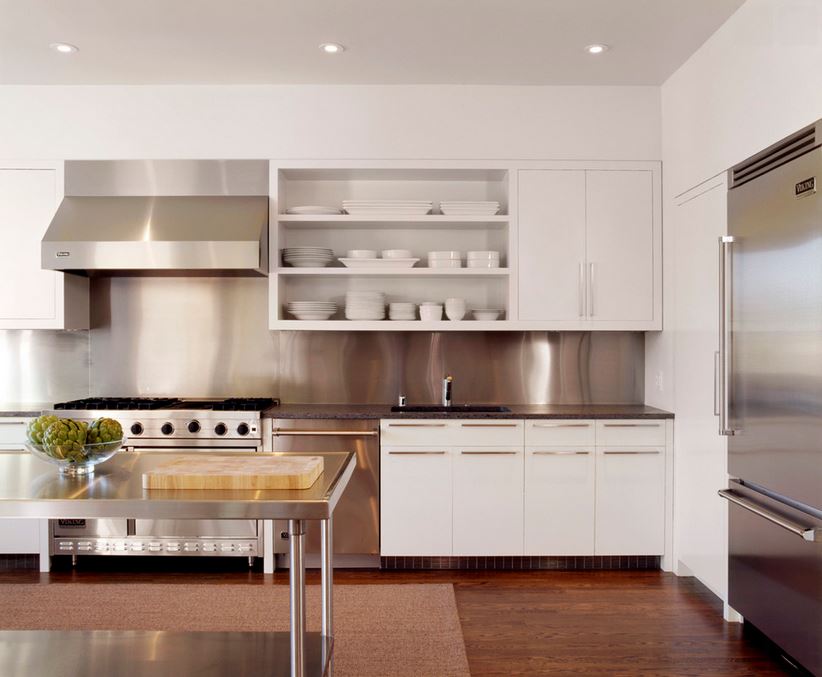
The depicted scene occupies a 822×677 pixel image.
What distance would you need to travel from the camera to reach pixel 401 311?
14.2 ft

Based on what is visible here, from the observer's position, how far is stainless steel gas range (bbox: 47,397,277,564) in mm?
4008

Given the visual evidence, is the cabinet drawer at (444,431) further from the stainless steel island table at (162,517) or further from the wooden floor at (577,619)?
the stainless steel island table at (162,517)

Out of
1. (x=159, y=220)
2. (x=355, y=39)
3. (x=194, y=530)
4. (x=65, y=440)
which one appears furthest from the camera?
(x=159, y=220)

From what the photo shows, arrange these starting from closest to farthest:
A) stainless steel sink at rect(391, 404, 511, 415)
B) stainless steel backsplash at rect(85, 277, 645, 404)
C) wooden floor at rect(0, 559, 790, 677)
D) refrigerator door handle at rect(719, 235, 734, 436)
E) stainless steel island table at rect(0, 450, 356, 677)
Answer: stainless steel island table at rect(0, 450, 356, 677) < wooden floor at rect(0, 559, 790, 677) < refrigerator door handle at rect(719, 235, 734, 436) < stainless steel sink at rect(391, 404, 511, 415) < stainless steel backsplash at rect(85, 277, 645, 404)

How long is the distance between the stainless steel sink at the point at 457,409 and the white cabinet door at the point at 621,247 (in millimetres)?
828

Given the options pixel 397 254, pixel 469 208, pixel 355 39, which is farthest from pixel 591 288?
pixel 355 39

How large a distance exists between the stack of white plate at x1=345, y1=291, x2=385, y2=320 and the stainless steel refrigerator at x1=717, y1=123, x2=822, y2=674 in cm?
203

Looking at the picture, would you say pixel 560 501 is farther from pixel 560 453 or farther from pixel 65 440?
pixel 65 440

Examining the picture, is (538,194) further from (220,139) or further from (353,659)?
(353,659)

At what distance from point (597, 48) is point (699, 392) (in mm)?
1911

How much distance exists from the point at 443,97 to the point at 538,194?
2.74ft

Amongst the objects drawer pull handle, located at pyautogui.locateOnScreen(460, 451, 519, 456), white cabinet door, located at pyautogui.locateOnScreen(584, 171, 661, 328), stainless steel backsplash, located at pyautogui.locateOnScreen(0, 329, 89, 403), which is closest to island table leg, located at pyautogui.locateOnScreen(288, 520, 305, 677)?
drawer pull handle, located at pyautogui.locateOnScreen(460, 451, 519, 456)

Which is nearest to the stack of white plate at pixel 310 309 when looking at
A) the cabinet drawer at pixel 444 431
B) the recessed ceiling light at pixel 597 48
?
the cabinet drawer at pixel 444 431

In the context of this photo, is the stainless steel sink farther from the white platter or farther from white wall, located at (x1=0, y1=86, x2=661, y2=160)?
white wall, located at (x1=0, y1=86, x2=661, y2=160)
